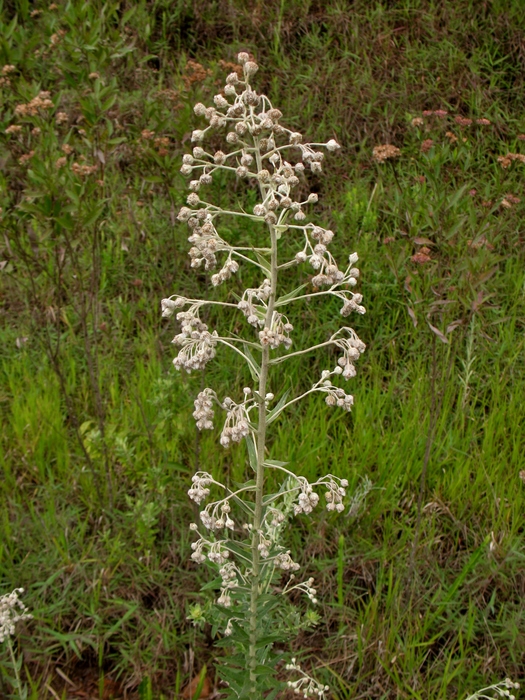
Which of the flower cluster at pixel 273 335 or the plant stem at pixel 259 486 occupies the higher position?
the flower cluster at pixel 273 335

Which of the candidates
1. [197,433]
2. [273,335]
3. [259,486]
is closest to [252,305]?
[273,335]

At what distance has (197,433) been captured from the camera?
270 centimetres

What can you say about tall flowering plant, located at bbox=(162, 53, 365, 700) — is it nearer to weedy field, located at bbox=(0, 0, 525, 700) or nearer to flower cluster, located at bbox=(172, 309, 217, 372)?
flower cluster, located at bbox=(172, 309, 217, 372)

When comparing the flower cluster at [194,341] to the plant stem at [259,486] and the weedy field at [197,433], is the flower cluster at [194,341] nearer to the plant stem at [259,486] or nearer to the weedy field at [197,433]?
the plant stem at [259,486]

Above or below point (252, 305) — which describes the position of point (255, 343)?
below

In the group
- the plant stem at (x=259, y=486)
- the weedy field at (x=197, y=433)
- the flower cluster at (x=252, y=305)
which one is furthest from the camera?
the weedy field at (x=197, y=433)

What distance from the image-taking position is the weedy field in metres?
2.52

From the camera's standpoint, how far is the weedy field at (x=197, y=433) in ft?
8.26

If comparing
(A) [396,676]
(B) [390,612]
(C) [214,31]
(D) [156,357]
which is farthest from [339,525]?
(C) [214,31]

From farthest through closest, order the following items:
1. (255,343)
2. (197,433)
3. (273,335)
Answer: (197,433) < (255,343) < (273,335)

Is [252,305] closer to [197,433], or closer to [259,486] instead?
[259,486]

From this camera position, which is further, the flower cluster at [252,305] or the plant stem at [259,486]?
the plant stem at [259,486]

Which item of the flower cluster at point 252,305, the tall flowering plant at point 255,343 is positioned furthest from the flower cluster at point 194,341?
the flower cluster at point 252,305

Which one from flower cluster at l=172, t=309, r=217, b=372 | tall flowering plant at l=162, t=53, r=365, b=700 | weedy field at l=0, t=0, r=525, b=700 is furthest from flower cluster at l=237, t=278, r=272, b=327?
weedy field at l=0, t=0, r=525, b=700
